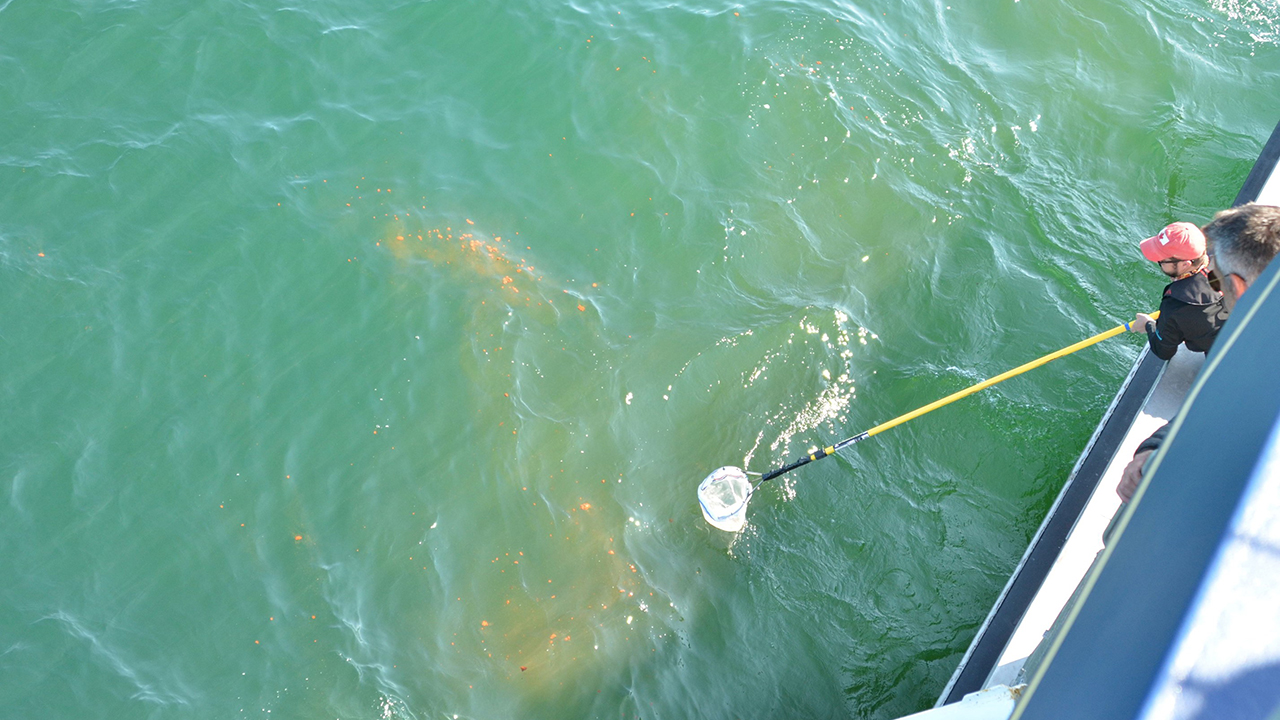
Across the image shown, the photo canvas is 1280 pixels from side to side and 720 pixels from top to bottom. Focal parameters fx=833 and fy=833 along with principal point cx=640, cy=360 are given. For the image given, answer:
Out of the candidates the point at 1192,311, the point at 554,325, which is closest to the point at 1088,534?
the point at 1192,311

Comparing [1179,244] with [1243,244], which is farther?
[1179,244]

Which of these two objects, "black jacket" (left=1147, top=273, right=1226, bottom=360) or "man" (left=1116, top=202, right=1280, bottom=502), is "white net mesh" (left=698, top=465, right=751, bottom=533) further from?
"black jacket" (left=1147, top=273, right=1226, bottom=360)

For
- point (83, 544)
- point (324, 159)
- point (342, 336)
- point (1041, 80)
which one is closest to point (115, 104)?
point (324, 159)

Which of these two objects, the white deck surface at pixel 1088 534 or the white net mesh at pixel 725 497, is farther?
the white net mesh at pixel 725 497

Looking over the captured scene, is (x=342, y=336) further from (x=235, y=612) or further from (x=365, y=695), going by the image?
(x=365, y=695)

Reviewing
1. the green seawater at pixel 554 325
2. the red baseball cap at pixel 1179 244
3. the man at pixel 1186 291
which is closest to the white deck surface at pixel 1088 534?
the man at pixel 1186 291

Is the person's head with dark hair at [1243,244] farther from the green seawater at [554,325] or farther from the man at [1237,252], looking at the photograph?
the green seawater at [554,325]

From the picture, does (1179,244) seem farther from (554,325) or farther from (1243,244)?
(554,325)

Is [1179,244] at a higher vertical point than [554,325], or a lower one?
higher
